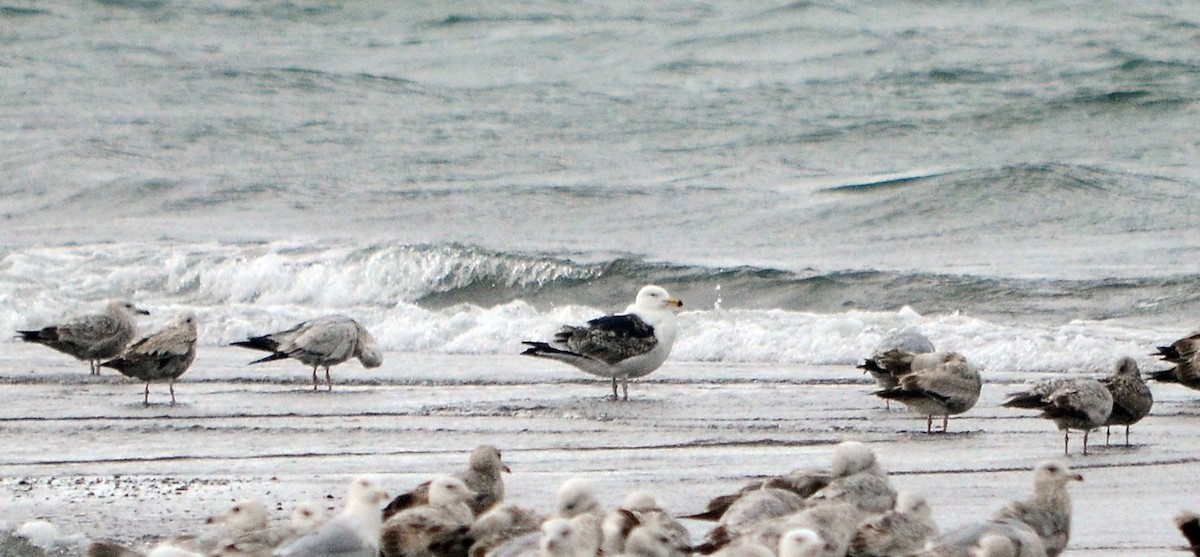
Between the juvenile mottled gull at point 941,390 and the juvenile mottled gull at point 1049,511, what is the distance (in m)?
3.09

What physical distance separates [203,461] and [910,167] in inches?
633

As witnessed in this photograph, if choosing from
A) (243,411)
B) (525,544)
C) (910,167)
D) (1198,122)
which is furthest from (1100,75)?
(525,544)

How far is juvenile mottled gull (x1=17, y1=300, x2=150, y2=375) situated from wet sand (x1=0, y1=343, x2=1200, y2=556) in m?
0.18

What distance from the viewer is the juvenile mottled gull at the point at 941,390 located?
1068 centimetres

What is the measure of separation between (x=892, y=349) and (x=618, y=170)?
13.0 meters

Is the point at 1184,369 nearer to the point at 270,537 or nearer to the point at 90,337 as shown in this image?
the point at 270,537

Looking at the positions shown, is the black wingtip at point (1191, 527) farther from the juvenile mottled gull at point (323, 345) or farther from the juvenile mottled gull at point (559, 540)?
the juvenile mottled gull at point (323, 345)

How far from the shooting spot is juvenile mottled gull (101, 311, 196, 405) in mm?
11898

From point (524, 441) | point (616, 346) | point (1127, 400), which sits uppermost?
point (616, 346)

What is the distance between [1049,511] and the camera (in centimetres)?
734

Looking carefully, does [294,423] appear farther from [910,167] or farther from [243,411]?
[910,167]

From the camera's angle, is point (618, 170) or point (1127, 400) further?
point (618, 170)

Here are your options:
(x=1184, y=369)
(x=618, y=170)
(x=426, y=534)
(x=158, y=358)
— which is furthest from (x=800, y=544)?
(x=618, y=170)

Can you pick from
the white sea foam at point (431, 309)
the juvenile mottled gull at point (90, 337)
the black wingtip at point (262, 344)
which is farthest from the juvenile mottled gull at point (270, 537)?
the white sea foam at point (431, 309)
